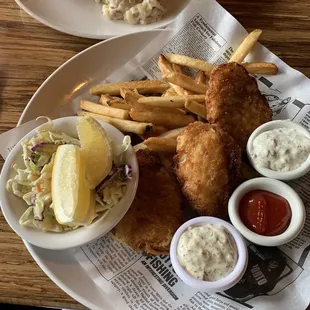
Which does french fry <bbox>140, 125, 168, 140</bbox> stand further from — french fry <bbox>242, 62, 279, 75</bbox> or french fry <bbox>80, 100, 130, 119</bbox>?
french fry <bbox>242, 62, 279, 75</bbox>

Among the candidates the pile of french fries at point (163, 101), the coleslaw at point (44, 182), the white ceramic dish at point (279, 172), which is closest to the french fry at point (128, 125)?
the pile of french fries at point (163, 101)

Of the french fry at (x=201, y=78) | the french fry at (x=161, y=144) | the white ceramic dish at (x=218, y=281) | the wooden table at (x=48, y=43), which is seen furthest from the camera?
the wooden table at (x=48, y=43)

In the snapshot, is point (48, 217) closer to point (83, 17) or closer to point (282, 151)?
point (282, 151)

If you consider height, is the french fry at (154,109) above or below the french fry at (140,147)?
above

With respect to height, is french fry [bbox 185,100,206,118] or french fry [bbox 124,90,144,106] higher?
french fry [bbox 185,100,206,118]

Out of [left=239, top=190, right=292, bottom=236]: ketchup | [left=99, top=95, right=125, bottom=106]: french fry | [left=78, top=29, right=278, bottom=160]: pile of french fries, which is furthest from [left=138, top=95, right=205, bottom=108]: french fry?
[left=239, top=190, right=292, bottom=236]: ketchup

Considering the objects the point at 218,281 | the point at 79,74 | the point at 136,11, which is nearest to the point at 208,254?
the point at 218,281

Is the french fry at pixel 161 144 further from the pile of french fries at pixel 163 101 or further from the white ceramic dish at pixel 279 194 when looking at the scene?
the white ceramic dish at pixel 279 194

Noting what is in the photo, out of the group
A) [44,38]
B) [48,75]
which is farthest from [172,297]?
[44,38]
